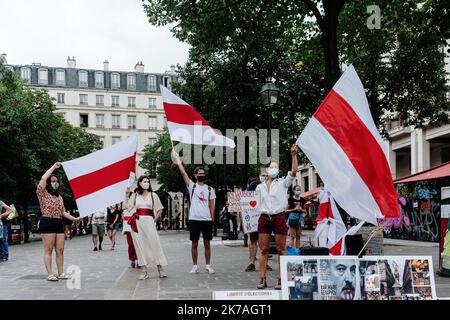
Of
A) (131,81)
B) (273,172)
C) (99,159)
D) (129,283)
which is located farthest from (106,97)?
(273,172)

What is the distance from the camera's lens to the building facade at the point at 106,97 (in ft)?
305

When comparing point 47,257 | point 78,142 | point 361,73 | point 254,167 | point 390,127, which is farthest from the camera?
point 78,142

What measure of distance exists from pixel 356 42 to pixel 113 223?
10.7 metres

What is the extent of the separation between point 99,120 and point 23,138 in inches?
2571

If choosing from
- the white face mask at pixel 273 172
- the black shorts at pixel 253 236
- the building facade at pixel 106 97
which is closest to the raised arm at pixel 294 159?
the white face mask at pixel 273 172

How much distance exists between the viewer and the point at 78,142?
6272 cm

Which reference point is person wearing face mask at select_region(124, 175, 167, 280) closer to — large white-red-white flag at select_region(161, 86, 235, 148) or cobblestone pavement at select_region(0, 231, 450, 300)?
cobblestone pavement at select_region(0, 231, 450, 300)

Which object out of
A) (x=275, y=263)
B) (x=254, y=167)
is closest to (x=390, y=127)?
(x=254, y=167)

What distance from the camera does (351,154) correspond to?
229 inches

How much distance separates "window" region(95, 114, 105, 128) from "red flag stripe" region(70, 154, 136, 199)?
8731 cm

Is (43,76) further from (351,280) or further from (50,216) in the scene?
(351,280)

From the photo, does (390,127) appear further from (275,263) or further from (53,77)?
(53,77)
